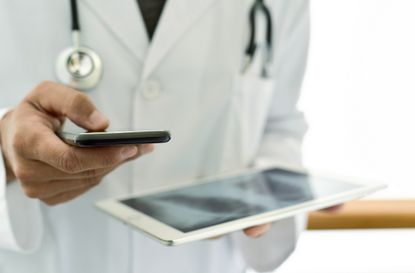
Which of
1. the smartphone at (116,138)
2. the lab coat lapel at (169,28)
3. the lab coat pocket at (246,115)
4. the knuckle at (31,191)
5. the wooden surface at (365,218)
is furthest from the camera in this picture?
the wooden surface at (365,218)

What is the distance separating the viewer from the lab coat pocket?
638 mm

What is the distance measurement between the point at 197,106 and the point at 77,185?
0.21 meters

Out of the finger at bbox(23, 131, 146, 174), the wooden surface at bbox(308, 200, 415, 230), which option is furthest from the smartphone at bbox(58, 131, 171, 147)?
the wooden surface at bbox(308, 200, 415, 230)

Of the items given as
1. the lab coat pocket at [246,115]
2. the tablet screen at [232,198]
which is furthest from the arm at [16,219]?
the lab coat pocket at [246,115]

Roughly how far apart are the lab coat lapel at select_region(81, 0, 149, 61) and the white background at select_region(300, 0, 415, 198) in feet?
1.80

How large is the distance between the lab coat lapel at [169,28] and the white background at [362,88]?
1.61 ft

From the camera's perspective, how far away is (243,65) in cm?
63

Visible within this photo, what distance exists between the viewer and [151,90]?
543mm

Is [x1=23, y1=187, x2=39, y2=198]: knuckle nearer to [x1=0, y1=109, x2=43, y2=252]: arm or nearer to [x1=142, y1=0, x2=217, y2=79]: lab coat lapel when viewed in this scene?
[x1=0, y1=109, x2=43, y2=252]: arm

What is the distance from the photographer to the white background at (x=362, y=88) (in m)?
1.00

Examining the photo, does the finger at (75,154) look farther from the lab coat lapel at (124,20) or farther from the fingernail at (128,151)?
the lab coat lapel at (124,20)

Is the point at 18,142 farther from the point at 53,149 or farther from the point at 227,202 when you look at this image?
the point at 227,202

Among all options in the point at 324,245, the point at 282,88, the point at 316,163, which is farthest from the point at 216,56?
the point at 324,245

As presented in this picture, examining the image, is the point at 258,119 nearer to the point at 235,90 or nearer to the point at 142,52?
the point at 235,90
